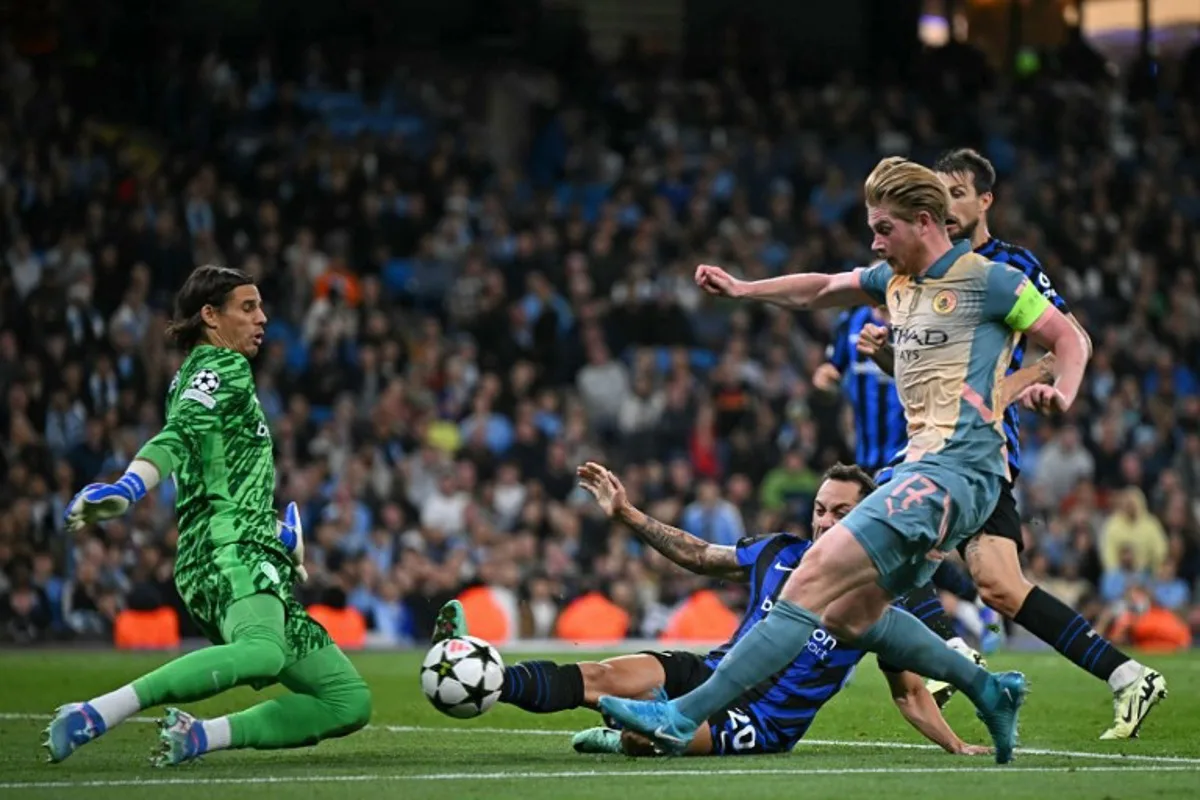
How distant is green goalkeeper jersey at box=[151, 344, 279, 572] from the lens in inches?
348

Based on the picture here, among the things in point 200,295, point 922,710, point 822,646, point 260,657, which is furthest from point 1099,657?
point 200,295

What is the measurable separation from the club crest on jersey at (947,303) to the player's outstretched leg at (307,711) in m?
2.79

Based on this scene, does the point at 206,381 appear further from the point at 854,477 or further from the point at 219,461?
the point at 854,477

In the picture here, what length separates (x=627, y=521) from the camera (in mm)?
9227

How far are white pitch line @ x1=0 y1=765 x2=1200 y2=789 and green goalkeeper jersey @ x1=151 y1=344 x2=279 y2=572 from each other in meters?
1.08

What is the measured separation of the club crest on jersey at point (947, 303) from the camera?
8289 millimetres

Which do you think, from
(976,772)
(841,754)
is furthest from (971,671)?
(841,754)

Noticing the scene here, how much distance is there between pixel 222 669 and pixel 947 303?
307 cm

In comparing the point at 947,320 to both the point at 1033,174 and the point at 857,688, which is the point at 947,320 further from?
the point at 1033,174

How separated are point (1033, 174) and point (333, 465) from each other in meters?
12.1

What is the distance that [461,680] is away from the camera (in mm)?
8703

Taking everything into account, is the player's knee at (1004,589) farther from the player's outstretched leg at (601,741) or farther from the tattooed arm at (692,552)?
the player's outstretched leg at (601,741)

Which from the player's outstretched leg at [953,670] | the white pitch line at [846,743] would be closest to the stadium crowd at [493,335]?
the white pitch line at [846,743]

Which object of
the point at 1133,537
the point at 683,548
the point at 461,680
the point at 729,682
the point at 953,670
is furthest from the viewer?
the point at 1133,537
